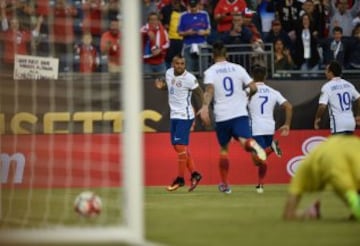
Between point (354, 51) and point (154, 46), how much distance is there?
3.95m

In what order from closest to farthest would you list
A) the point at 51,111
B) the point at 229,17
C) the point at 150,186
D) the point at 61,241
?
the point at 61,241 → the point at 51,111 → the point at 150,186 → the point at 229,17

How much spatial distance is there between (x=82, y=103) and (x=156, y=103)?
4449 mm

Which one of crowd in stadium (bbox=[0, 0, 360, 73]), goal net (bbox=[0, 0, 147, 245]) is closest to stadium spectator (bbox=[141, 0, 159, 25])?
crowd in stadium (bbox=[0, 0, 360, 73])

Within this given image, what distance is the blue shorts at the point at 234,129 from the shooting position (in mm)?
17109

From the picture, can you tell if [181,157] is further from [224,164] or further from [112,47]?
[112,47]

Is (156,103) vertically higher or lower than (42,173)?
higher

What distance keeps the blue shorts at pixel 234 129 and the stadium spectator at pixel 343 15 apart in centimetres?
680

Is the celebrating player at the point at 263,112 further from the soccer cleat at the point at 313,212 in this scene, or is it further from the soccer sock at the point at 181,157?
the soccer cleat at the point at 313,212

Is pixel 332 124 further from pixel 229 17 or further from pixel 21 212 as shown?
pixel 21 212

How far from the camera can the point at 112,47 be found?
1385 cm

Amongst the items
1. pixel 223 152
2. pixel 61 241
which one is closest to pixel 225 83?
pixel 223 152

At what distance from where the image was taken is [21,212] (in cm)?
1394

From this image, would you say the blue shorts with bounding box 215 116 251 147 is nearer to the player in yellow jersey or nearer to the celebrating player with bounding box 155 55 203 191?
the celebrating player with bounding box 155 55 203 191

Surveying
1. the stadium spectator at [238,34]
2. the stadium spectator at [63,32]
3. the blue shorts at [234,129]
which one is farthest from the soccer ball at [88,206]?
the stadium spectator at [238,34]
